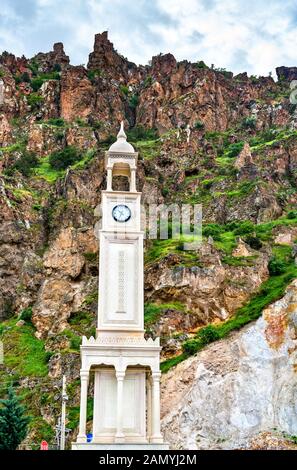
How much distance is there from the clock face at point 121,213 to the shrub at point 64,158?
51.0 metres

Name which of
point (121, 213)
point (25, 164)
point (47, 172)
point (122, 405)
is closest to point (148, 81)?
point (47, 172)

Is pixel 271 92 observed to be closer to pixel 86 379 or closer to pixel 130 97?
pixel 130 97

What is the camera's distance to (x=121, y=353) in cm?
2825

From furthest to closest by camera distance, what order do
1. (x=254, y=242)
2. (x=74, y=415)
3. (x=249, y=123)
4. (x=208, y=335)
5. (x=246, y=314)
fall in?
(x=249, y=123), (x=254, y=242), (x=246, y=314), (x=208, y=335), (x=74, y=415)

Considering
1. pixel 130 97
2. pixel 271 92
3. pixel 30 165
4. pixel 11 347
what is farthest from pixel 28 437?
pixel 271 92

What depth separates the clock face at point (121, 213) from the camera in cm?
3142

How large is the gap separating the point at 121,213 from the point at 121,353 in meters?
7.00

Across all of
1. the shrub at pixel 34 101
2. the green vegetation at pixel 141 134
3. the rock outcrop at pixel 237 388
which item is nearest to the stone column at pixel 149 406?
the rock outcrop at pixel 237 388

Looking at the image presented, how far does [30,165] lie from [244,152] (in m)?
27.2

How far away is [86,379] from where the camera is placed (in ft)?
91.2

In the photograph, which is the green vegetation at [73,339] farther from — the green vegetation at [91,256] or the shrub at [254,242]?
the shrub at [254,242]

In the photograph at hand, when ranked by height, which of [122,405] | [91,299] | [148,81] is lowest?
[122,405]

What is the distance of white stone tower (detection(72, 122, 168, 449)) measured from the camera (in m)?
27.7

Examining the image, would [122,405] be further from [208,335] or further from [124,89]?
[124,89]
